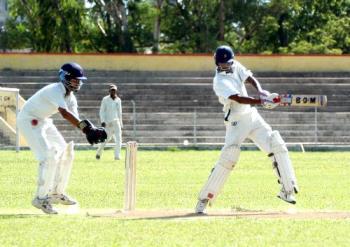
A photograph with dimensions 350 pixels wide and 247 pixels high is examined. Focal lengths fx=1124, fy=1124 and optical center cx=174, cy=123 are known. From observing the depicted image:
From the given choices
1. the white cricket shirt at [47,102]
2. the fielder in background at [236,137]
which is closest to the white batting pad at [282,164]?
the fielder in background at [236,137]

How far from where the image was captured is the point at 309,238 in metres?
11.5

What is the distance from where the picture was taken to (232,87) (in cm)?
1438

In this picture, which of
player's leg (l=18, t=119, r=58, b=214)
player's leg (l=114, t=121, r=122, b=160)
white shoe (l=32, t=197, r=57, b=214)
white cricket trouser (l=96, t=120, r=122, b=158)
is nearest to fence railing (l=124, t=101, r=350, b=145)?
white cricket trouser (l=96, t=120, r=122, b=158)

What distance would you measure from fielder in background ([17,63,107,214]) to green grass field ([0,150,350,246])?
468 millimetres

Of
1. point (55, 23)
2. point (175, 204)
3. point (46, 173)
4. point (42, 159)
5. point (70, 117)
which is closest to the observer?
point (70, 117)

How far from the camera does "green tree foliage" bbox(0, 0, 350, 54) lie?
5928 cm

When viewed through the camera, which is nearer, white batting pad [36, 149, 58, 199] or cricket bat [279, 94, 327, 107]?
white batting pad [36, 149, 58, 199]

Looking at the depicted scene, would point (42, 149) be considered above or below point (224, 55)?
below

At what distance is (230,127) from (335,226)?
2652 mm

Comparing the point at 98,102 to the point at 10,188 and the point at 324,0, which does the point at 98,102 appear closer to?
the point at 10,188

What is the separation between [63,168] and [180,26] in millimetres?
50910

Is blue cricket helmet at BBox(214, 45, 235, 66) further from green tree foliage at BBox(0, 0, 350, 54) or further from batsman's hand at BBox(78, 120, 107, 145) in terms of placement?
green tree foliage at BBox(0, 0, 350, 54)

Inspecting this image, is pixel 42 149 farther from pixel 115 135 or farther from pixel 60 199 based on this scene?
pixel 115 135

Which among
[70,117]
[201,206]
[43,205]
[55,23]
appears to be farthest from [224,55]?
[55,23]
